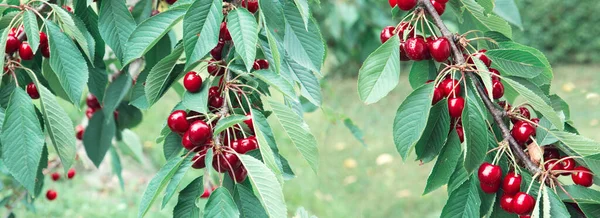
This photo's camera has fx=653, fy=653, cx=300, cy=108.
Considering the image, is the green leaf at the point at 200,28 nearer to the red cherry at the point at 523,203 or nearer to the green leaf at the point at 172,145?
the green leaf at the point at 172,145

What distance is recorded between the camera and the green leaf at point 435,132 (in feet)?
3.25

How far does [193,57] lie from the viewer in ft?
3.10

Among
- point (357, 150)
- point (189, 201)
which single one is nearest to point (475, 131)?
point (189, 201)

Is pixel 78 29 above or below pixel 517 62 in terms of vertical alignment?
below

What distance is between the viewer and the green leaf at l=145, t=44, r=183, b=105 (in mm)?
1021

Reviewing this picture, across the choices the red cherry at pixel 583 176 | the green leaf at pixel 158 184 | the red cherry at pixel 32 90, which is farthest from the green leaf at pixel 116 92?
the red cherry at pixel 583 176

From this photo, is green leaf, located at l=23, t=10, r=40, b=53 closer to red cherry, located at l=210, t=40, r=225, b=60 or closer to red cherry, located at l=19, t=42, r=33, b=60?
red cherry, located at l=19, t=42, r=33, b=60

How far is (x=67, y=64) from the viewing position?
1051 mm

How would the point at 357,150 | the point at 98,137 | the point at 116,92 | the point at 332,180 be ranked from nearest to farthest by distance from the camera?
the point at 116,92 → the point at 98,137 → the point at 332,180 → the point at 357,150

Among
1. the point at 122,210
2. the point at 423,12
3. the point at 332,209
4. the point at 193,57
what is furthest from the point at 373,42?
the point at 193,57

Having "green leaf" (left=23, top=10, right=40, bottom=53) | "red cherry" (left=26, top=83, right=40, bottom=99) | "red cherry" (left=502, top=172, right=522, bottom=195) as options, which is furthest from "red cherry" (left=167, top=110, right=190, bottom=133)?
"red cherry" (left=502, top=172, right=522, bottom=195)

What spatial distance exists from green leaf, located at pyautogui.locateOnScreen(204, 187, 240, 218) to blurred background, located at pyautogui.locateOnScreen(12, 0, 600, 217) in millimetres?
934

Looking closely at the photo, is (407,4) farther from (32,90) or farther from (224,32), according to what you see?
(32,90)

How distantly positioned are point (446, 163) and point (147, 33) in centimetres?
50
